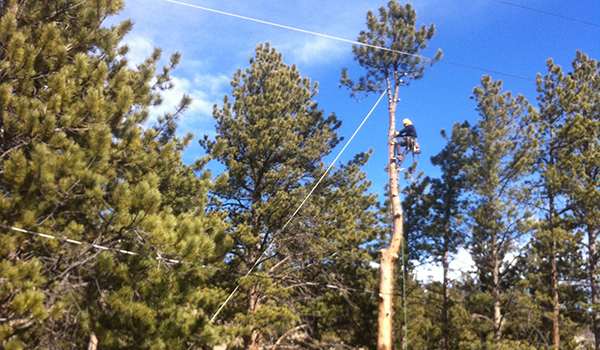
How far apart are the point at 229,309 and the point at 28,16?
26.6 ft

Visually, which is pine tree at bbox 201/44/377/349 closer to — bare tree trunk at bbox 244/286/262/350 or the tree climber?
bare tree trunk at bbox 244/286/262/350

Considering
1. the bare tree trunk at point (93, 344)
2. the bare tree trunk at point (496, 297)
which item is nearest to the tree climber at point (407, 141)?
the bare tree trunk at point (93, 344)

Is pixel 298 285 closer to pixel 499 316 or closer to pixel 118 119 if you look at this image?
pixel 499 316

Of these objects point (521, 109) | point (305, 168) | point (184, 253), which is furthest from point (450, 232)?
point (184, 253)

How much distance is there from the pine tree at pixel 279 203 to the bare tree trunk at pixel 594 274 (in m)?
7.37

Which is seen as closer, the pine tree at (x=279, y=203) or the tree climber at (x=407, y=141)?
the tree climber at (x=407, y=141)

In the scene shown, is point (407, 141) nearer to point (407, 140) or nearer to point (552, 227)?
point (407, 140)

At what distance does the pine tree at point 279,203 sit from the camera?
1118 centimetres

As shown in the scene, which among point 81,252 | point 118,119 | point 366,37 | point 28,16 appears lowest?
point 81,252

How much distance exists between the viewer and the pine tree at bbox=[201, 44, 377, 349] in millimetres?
11180

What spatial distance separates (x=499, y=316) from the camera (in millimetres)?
13250

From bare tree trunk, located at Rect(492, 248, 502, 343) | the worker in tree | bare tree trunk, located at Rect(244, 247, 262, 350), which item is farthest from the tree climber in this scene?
bare tree trunk, located at Rect(492, 248, 502, 343)

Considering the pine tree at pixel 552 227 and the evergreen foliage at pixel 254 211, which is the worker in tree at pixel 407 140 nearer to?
the evergreen foliage at pixel 254 211

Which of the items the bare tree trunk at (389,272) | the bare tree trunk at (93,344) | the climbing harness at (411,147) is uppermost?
the climbing harness at (411,147)
